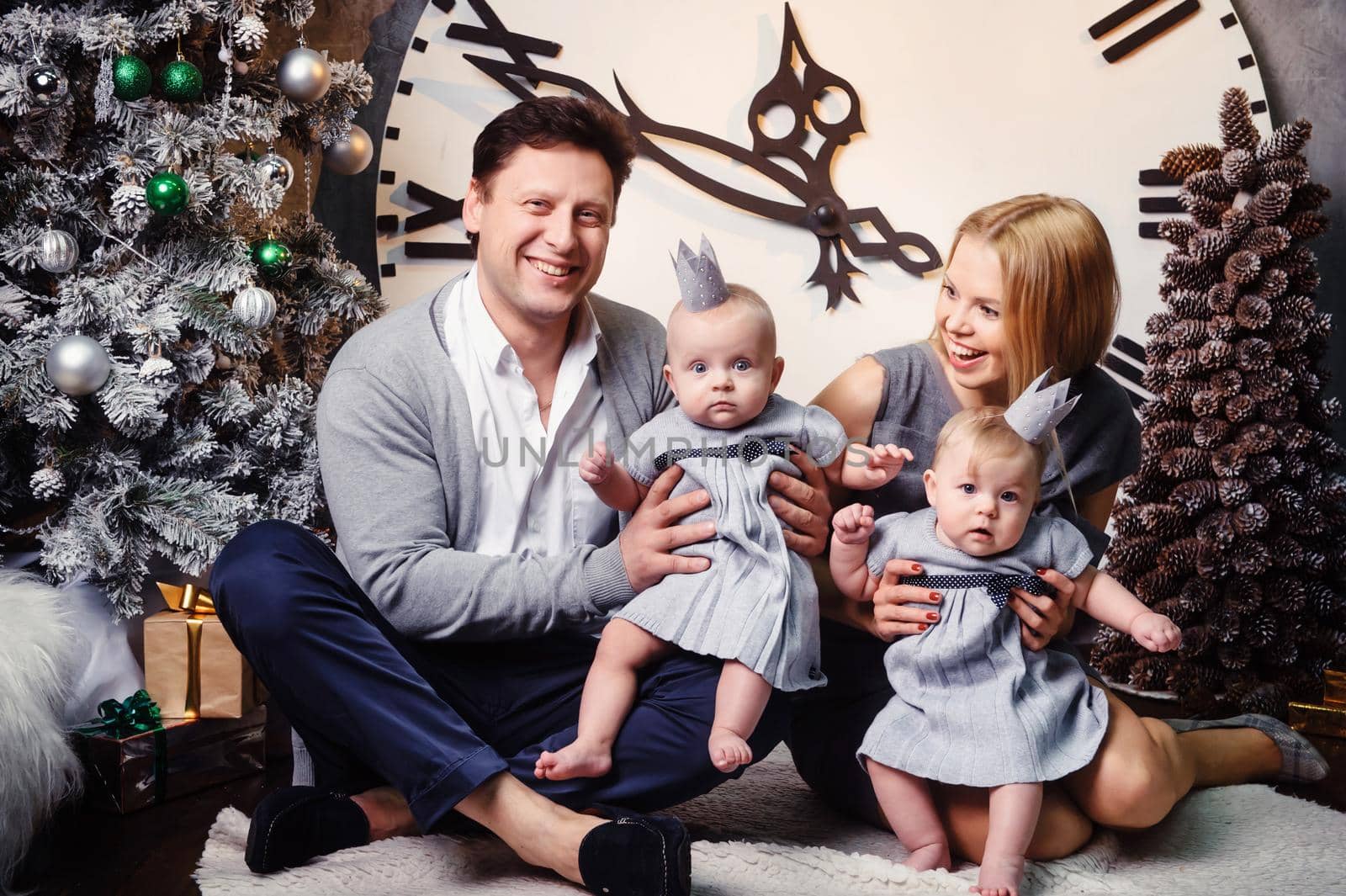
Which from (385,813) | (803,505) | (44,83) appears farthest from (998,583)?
(44,83)

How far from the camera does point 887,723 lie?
1.61 m

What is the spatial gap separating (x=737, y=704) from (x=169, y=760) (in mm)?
1097

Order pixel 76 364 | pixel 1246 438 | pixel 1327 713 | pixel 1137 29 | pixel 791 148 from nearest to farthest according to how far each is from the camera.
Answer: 1. pixel 76 364
2. pixel 1327 713
3. pixel 1246 438
4. pixel 1137 29
5. pixel 791 148

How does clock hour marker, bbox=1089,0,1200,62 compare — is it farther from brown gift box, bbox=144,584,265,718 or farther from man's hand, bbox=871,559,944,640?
brown gift box, bbox=144,584,265,718

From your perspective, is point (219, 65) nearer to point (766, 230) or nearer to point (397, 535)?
point (397, 535)

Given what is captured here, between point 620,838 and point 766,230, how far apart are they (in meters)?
2.08

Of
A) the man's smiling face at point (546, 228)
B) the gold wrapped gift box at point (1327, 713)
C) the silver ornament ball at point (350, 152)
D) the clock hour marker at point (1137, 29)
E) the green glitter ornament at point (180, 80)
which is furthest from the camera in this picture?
the clock hour marker at point (1137, 29)

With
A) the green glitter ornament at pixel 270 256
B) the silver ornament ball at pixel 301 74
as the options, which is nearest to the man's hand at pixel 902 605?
the green glitter ornament at pixel 270 256

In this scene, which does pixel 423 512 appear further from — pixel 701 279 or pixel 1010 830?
pixel 1010 830

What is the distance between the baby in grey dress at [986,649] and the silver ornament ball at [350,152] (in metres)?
1.42

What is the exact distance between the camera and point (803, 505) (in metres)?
1.69

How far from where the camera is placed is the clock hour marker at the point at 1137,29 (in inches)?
117

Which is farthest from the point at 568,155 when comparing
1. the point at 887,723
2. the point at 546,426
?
the point at 887,723

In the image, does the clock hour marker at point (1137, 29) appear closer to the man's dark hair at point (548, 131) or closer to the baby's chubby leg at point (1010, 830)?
the man's dark hair at point (548, 131)
